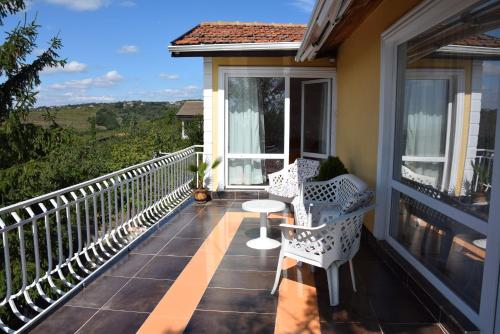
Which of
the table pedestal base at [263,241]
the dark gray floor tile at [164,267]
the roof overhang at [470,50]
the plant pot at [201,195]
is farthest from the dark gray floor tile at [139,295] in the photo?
the plant pot at [201,195]

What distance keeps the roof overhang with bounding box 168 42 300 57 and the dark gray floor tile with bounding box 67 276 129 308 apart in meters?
4.11

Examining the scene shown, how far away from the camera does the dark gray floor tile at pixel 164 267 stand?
3.48 meters

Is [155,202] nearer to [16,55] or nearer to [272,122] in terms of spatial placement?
[272,122]

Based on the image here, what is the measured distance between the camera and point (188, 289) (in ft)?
10.5

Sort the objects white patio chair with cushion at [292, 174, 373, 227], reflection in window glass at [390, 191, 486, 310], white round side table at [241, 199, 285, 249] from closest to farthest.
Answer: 1. reflection in window glass at [390, 191, 486, 310]
2. white patio chair with cushion at [292, 174, 373, 227]
3. white round side table at [241, 199, 285, 249]

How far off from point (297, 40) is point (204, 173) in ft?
9.15

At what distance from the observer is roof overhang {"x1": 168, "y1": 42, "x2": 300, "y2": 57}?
238 inches

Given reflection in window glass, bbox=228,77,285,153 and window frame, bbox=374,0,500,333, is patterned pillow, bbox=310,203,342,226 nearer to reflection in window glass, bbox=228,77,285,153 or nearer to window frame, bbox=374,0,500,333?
window frame, bbox=374,0,500,333

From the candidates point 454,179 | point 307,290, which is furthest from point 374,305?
point 454,179

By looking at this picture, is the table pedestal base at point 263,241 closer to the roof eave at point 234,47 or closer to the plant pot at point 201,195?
the plant pot at point 201,195

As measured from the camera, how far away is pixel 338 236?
112 inches

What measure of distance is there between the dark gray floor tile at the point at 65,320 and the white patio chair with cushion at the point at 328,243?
5.16 feet

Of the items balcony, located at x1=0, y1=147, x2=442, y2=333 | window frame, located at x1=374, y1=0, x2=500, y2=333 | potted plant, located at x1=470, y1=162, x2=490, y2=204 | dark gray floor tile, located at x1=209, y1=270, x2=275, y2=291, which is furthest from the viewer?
dark gray floor tile, located at x1=209, y1=270, x2=275, y2=291

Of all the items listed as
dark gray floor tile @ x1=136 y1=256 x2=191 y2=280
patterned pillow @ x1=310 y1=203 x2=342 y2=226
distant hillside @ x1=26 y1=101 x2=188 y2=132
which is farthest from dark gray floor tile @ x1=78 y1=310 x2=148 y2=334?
distant hillside @ x1=26 y1=101 x2=188 y2=132
